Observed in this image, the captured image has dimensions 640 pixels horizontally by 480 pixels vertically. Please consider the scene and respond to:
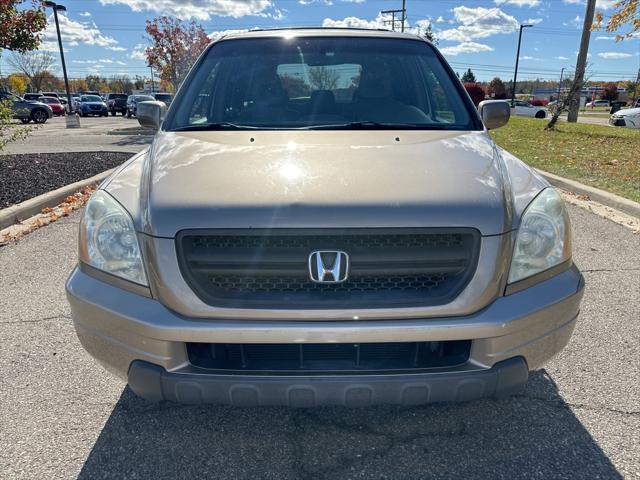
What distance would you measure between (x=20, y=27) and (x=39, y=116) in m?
24.3

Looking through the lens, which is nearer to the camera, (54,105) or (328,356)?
(328,356)

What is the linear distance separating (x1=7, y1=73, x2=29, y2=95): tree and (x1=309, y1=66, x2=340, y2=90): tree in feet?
212

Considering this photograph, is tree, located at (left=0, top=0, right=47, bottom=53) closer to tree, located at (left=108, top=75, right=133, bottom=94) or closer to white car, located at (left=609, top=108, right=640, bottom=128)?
white car, located at (left=609, top=108, right=640, bottom=128)

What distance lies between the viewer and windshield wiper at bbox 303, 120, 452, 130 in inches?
107

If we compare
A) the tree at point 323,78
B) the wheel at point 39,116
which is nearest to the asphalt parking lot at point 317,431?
the tree at point 323,78

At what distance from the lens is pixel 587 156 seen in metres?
10.3

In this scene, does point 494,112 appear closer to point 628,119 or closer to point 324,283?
point 324,283

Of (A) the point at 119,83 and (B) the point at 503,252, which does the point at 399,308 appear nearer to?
(B) the point at 503,252

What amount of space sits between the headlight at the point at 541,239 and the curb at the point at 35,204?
17.6 feet

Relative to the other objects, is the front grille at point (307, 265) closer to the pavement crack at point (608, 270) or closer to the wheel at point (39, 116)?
the pavement crack at point (608, 270)

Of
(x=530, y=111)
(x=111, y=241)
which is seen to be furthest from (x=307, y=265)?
(x=530, y=111)

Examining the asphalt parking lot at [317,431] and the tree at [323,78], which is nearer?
the asphalt parking lot at [317,431]

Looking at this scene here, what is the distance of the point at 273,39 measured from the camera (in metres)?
3.34

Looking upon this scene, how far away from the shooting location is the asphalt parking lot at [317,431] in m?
2.09
